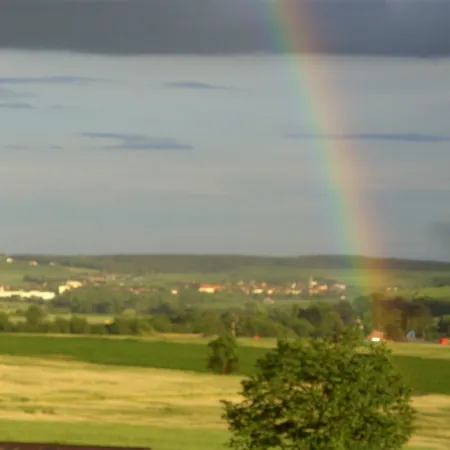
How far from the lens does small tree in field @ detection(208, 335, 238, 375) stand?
7919 centimetres

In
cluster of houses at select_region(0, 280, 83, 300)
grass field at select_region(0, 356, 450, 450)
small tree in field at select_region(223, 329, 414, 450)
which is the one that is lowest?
grass field at select_region(0, 356, 450, 450)

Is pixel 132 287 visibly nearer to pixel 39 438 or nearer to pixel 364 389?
pixel 39 438

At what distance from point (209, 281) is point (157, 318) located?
54.4 m

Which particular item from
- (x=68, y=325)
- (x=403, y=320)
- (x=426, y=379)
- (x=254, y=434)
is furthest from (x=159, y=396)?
(x=403, y=320)

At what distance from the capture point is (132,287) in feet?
515

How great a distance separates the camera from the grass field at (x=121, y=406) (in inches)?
1684

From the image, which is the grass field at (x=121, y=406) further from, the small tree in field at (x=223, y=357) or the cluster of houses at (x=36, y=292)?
the cluster of houses at (x=36, y=292)

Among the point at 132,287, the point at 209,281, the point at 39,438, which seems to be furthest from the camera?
the point at 209,281

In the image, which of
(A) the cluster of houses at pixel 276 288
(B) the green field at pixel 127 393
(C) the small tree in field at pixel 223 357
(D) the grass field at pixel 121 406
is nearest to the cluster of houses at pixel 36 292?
(A) the cluster of houses at pixel 276 288

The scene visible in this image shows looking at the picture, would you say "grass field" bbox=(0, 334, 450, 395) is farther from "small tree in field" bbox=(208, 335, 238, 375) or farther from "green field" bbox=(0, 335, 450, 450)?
"small tree in field" bbox=(208, 335, 238, 375)

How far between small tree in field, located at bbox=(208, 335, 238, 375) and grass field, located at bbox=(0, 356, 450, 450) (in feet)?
8.45

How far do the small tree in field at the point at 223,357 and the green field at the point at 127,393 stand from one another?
0.93 metres

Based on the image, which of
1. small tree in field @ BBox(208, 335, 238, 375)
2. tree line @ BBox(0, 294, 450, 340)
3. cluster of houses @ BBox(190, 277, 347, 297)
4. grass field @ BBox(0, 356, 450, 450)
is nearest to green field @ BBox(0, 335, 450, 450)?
grass field @ BBox(0, 356, 450, 450)

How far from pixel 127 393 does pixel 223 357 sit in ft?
52.5
